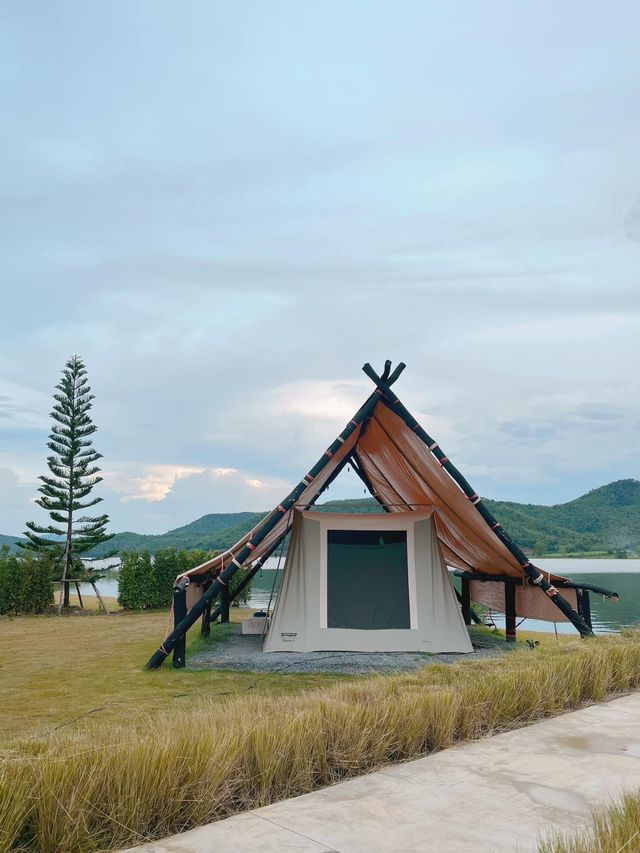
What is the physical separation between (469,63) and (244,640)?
6.80 meters

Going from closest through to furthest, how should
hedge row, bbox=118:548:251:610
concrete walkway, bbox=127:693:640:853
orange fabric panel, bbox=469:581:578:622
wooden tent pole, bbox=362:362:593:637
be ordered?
concrete walkway, bbox=127:693:640:853 < wooden tent pole, bbox=362:362:593:637 < orange fabric panel, bbox=469:581:578:622 < hedge row, bbox=118:548:251:610

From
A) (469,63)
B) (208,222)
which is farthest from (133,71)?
(469,63)

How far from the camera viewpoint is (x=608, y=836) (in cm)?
198

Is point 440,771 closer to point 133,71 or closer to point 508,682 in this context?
point 508,682

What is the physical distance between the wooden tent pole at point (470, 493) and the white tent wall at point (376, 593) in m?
0.83

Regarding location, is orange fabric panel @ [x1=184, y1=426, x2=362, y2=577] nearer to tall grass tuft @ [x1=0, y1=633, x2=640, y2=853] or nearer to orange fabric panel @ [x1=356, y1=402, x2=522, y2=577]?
orange fabric panel @ [x1=356, y1=402, x2=522, y2=577]

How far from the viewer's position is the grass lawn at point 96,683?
186 inches

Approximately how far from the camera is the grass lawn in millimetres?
4715

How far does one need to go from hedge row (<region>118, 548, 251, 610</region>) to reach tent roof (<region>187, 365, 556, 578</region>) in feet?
18.9

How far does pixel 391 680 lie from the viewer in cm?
452

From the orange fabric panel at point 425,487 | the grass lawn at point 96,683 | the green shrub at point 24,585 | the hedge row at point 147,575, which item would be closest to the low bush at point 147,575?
the hedge row at point 147,575

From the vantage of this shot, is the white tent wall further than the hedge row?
No

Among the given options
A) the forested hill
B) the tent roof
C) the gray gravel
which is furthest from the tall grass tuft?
the forested hill

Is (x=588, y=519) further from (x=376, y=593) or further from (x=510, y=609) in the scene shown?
(x=376, y=593)
